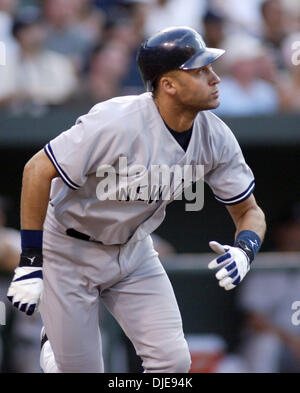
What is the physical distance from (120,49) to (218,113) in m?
0.97

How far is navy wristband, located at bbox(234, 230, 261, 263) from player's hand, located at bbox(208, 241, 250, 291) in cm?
13

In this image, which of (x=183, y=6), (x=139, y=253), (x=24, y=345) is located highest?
(x=183, y=6)

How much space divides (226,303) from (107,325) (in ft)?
2.70

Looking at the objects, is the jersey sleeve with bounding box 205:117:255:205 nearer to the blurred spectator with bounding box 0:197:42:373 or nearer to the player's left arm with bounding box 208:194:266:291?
the player's left arm with bounding box 208:194:266:291

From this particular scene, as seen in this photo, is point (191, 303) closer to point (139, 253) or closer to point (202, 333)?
point (202, 333)

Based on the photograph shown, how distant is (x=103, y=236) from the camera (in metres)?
3.60

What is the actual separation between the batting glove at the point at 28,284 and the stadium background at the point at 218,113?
2418mm

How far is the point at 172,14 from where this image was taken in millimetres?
7223

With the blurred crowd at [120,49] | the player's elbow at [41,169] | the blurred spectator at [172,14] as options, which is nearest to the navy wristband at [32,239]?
the player's elbow at [41,169]

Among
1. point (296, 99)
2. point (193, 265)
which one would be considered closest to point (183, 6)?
point (296, 99)

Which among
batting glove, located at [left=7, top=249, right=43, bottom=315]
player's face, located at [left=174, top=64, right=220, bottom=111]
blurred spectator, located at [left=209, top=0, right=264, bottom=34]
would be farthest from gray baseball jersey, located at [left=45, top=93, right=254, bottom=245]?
blurred spectator, located at [left=209, top=0, right=264, bottom=34]

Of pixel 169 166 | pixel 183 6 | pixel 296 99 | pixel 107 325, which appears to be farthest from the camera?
pixel 183 6

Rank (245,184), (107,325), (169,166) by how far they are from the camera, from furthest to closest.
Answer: (107,325), (245,184), (169,166)

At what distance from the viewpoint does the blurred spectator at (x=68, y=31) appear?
22.4ft
